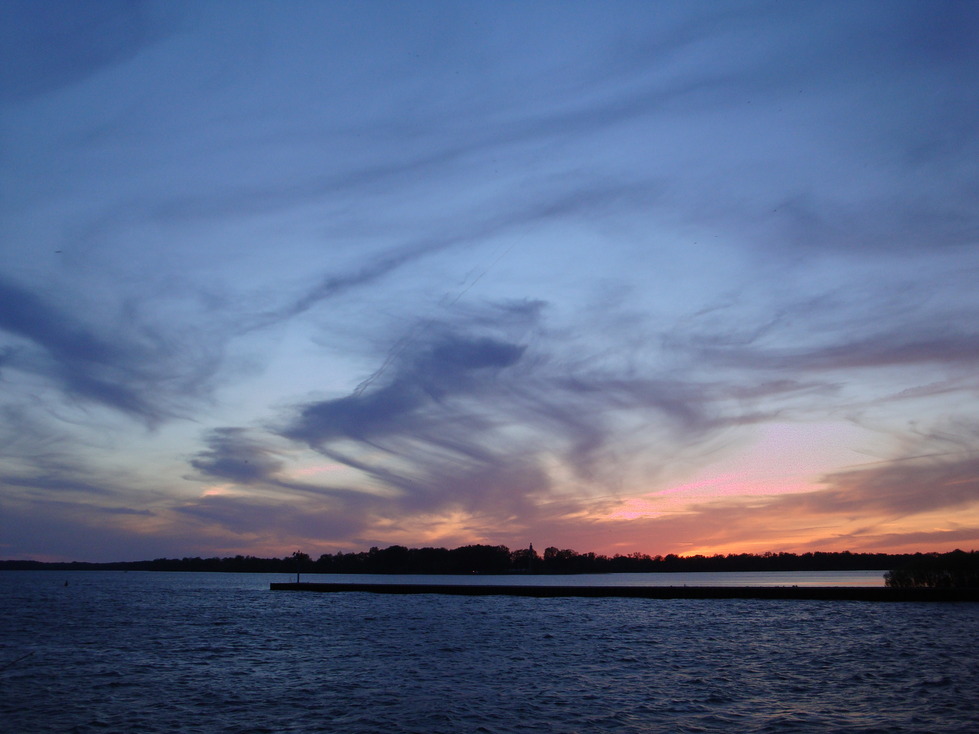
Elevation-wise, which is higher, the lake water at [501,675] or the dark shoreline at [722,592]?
the dark shoreline at [722,592]

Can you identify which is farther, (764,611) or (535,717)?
(764,611)

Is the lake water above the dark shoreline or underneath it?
underneath

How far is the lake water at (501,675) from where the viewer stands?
2528cm

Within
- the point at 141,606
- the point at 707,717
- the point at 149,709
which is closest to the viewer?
the point at 707,717

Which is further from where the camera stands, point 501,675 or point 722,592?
point 722,592

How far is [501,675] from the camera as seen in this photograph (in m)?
35.4

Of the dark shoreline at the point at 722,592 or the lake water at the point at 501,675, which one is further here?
the dark shoreline at the point at 722,592

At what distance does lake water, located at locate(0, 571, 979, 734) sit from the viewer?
25281 millimetres

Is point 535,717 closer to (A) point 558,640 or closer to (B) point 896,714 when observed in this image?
(B) point 896,714

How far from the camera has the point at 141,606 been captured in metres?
97.3

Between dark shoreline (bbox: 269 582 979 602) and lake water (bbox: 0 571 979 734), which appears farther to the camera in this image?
dark shoreline (bbox: 269 582 979 602)

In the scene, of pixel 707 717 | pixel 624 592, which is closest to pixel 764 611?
pixel 624 592

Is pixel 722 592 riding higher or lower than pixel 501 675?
higher

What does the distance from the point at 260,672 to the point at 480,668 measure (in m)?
11.9
